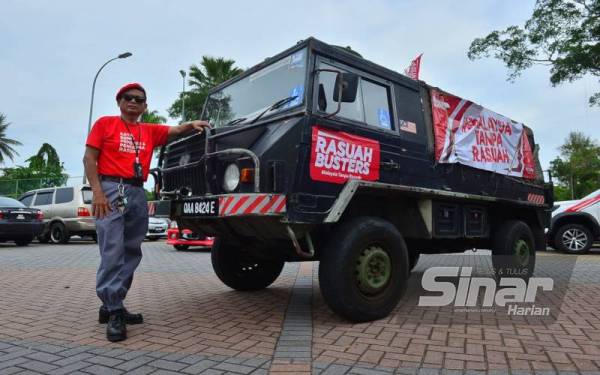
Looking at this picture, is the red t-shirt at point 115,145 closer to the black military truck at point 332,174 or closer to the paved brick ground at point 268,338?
the black military truck at point 332,174

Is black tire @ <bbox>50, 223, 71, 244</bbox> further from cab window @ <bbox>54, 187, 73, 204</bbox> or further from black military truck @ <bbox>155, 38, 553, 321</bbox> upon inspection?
black military truck @ <bbox>155, 38, 553, 321</bbox>

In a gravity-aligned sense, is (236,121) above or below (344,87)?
below

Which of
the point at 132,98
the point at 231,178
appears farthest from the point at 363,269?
the point at 132,98

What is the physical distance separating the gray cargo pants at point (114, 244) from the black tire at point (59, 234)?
11.9 metres

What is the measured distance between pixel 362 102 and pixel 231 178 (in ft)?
5.05

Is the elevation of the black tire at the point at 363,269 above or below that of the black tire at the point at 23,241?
above

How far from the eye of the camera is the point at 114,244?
11.6 feet

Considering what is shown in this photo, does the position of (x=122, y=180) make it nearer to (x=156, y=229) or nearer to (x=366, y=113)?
(x=366, y=113)

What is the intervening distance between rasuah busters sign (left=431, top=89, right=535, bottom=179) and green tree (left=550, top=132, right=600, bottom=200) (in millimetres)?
39125

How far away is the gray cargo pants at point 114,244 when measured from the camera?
353 centimetres

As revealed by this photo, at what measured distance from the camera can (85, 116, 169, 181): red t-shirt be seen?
3625 millimetres

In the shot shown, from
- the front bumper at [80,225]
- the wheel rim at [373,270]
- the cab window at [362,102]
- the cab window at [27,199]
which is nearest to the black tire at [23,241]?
the front bumper at [80,225]

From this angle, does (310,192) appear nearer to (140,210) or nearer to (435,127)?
(140,210)

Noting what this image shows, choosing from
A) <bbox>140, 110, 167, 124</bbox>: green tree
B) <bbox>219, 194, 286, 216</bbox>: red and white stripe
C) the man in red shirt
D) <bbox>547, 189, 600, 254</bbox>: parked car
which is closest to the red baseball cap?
the man in red shirt
